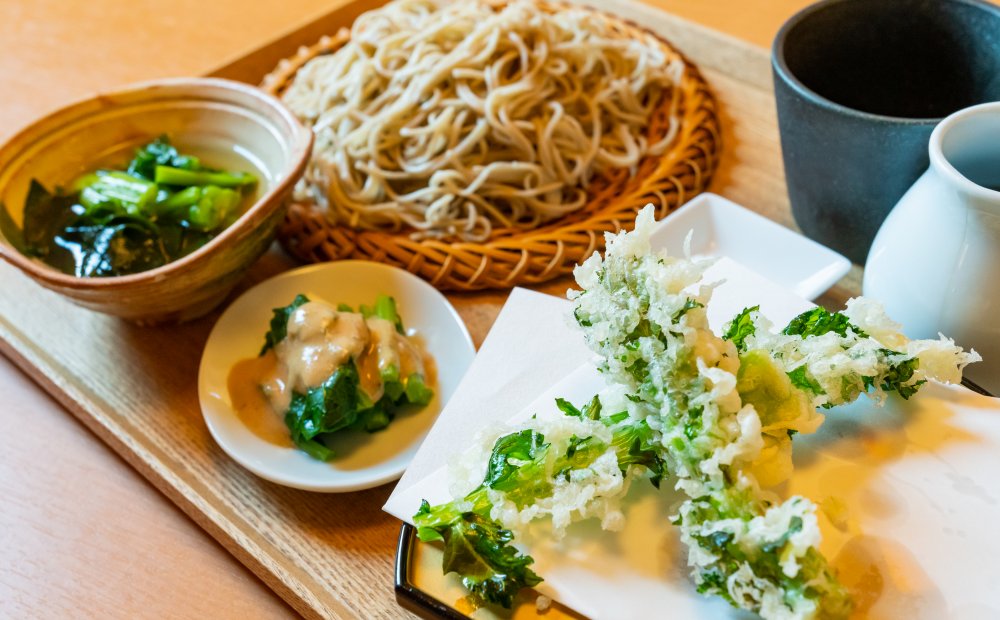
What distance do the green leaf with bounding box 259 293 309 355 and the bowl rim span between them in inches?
5.6

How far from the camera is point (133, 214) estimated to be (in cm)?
145

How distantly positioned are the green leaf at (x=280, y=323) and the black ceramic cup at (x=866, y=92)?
2.82 ft

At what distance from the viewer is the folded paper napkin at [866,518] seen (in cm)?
82

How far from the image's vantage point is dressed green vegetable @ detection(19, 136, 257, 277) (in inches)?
56.1

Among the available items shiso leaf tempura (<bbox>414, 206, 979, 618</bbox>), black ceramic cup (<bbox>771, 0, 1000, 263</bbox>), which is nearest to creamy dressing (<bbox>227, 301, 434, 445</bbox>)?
shiso leaf tempura (<bbox>414, 206, 979, 618</bbox>)

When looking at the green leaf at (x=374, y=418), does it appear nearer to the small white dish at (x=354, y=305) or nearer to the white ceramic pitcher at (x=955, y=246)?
the small white dish at (x=354, y=305)

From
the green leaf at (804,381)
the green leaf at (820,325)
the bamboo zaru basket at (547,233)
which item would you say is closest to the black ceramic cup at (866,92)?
the bamboo zaru basket at (547,233)

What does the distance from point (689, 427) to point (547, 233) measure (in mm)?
804

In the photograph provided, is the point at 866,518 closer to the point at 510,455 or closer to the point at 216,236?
the point at 510,455

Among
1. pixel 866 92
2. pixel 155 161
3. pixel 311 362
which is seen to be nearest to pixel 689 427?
pixel 311 362

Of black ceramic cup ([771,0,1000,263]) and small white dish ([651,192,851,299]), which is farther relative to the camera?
small white dish ([651,192,851,299])

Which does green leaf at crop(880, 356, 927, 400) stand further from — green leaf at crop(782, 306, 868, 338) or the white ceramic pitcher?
the white ceramic pitcher

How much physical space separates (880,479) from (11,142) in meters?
1.53

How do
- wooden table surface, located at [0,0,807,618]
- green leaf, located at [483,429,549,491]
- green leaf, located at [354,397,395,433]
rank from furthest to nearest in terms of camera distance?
green leaf, located at [354,397,395,433], wooden table surface, located at [0,0,807,618], green leaf, located at [483,429,549,491]
